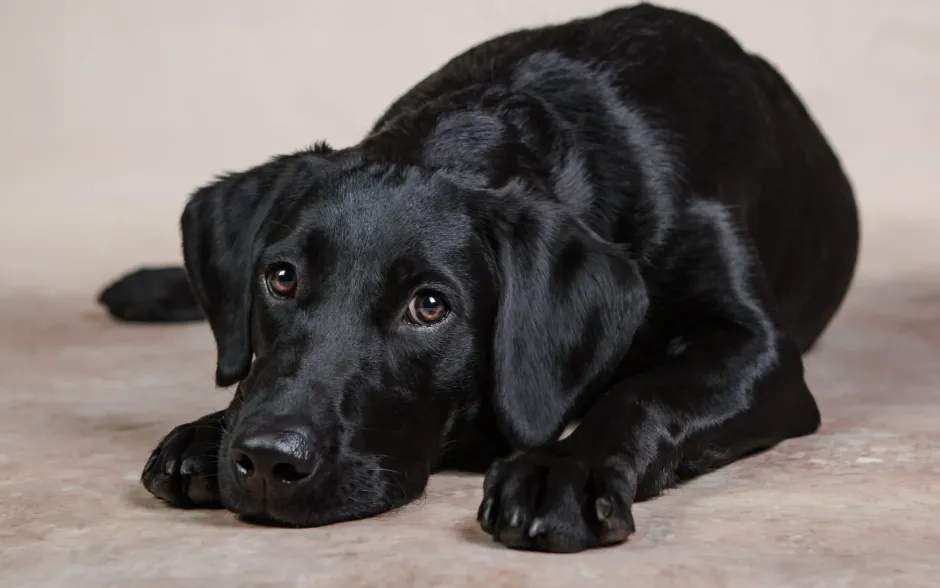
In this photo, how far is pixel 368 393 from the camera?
9.32ft

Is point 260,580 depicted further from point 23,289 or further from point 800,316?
point 23,289

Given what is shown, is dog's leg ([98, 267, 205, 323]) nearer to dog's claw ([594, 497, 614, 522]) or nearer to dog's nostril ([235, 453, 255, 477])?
dog's nostril ([235, 453, 255, 477])

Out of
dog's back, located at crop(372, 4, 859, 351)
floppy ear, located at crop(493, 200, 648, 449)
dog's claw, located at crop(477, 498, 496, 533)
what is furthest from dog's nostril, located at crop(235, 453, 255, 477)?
dog's back, located at crop(372, 4, 859, 351)

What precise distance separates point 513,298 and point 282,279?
0.48m

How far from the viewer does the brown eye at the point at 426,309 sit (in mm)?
2992

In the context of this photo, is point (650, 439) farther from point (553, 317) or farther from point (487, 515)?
point (487, 515)

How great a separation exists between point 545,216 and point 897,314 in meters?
2.69

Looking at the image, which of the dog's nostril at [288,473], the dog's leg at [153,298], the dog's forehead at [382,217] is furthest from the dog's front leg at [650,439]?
the dog's leg at [153,298]

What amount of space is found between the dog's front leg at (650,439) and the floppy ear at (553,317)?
0.32 ft

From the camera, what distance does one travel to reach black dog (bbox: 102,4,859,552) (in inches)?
108

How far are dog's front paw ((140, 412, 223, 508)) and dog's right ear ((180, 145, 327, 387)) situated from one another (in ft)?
1.05

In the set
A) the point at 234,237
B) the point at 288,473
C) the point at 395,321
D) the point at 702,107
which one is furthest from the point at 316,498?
the point at 702,107

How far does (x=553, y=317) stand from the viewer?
3.13m

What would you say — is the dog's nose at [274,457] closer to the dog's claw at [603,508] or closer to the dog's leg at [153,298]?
the dog's claw at [603,508]
